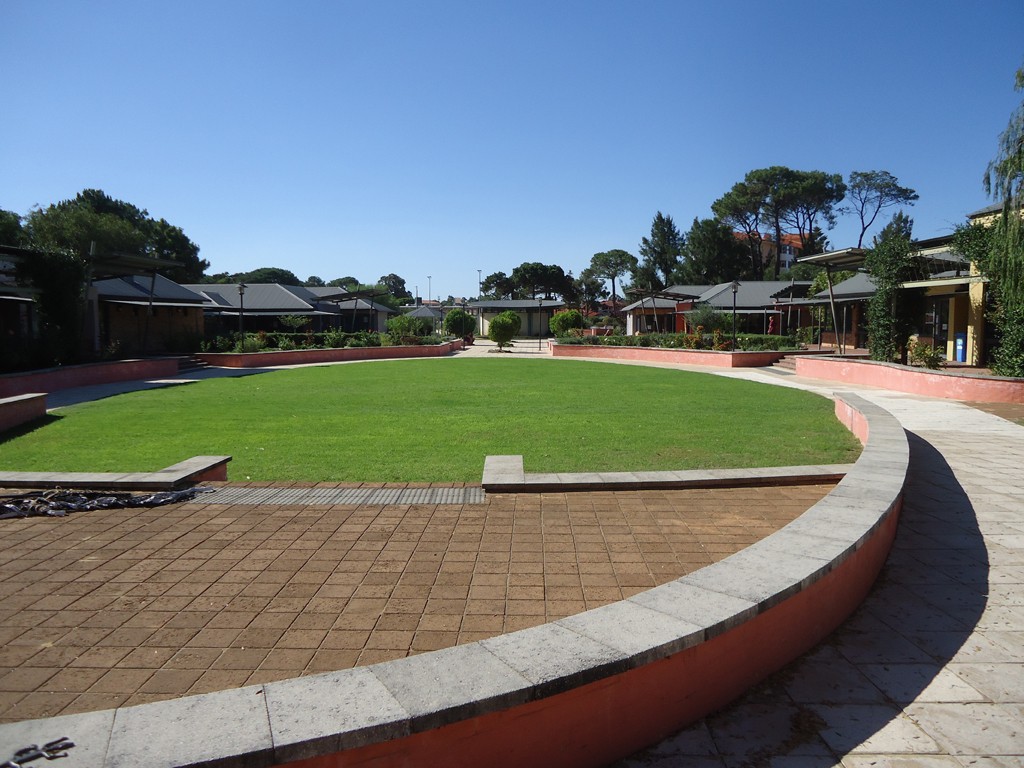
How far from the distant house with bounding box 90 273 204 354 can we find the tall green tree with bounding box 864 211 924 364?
26798 mm

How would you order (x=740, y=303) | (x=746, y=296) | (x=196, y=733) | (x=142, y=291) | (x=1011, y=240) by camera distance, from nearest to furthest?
(x=196, y=733)
(x=1011, y=240)
(x=142, y=291)
(x=740, y=303)
(x=746, y=296)

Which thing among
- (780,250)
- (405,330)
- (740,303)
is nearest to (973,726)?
(405,330)

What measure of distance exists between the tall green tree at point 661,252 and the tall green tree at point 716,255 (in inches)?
329

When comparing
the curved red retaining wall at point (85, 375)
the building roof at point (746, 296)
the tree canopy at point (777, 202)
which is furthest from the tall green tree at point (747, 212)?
the curved red retaining wall at point (85, 375)

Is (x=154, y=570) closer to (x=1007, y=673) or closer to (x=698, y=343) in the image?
(x=1007, y=673)

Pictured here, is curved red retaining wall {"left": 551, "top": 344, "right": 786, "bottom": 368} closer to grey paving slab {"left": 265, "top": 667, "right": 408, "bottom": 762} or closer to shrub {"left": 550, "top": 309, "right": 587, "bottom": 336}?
shrub {"left": 550, "top": 309, "right": 587, "bottom": 336}

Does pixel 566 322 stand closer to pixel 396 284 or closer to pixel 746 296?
pixel 746 296

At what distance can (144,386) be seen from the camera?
62.8ft

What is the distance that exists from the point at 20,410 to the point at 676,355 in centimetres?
2386

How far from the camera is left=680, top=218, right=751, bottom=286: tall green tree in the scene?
6756 cm

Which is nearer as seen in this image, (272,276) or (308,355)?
(308,355)

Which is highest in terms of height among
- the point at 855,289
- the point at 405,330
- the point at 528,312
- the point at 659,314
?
the point at 528,312

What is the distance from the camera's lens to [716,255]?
67.5 m

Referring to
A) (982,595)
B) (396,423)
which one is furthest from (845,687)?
(396,423)
